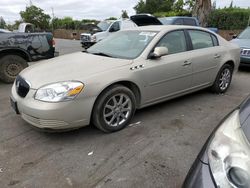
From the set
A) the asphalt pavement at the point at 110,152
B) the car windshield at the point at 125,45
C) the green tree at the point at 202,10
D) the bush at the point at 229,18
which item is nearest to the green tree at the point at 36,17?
the bush at the point at 229,18

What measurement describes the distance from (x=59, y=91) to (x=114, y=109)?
0.84 metres

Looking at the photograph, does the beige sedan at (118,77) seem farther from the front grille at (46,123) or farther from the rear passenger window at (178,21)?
the rear passenger window at (178,21)

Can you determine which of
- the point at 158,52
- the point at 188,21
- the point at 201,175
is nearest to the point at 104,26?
the point at 188,21

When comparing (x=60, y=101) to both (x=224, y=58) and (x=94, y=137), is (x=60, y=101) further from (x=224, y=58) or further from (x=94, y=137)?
(x=224, y=58)

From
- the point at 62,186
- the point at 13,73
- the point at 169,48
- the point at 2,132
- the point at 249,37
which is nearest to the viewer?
the point at 62,186

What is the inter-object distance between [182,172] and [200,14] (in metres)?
14.3

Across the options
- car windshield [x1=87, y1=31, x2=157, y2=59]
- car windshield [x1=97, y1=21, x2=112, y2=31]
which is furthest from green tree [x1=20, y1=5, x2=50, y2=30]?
car windshield [x1=87, y1=31, x2=157, y2=59]

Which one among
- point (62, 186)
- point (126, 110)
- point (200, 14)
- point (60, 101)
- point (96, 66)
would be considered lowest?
point (62, 186)

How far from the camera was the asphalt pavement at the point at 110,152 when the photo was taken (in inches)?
99.7

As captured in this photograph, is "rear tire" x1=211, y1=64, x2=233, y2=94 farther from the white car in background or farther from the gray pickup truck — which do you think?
the white car in background

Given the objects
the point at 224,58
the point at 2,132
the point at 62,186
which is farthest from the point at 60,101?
the point at 224,58

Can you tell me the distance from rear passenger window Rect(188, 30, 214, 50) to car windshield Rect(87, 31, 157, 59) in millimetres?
905

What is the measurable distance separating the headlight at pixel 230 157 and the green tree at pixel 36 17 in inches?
1773

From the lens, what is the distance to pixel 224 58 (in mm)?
4969
